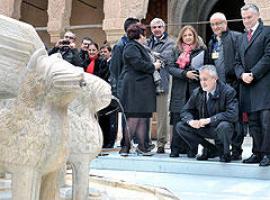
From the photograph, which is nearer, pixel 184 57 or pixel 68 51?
pixel 184 57

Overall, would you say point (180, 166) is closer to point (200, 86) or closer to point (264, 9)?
point (200, 86)

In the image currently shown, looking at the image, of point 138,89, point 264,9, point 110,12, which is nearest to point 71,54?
point 138,89

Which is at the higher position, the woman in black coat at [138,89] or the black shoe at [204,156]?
the woman in black coat at [138,89]

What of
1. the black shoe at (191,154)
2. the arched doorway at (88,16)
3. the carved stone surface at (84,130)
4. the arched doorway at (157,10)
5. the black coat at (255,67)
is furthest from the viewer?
the arched doorway at (88,16)

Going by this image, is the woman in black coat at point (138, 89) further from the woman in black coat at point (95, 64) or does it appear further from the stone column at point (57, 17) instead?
the stone column at point (57, 17)

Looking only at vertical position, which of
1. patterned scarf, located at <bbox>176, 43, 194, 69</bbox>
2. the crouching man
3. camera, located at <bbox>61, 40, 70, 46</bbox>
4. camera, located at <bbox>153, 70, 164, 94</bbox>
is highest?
camera, located at <bbox>61, 40, 70, 46</bbox>

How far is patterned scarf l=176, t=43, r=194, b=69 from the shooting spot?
5.90 metres

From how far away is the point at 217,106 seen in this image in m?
5.47

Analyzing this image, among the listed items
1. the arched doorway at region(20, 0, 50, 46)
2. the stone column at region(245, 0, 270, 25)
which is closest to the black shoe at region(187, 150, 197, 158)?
the stone column at region(245, 0, 270, 25)

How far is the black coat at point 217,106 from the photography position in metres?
5.31

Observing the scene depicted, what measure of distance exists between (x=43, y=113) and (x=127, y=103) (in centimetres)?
405

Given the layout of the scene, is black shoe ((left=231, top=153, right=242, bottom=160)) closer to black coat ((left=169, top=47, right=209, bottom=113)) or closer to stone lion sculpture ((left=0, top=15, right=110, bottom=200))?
black coat ((left=169, top=47, right=209, bottom=113))

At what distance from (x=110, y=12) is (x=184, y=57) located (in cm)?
499

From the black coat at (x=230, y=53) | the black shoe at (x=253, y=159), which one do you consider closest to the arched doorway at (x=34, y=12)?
the black coat at (x=230, y=53)
